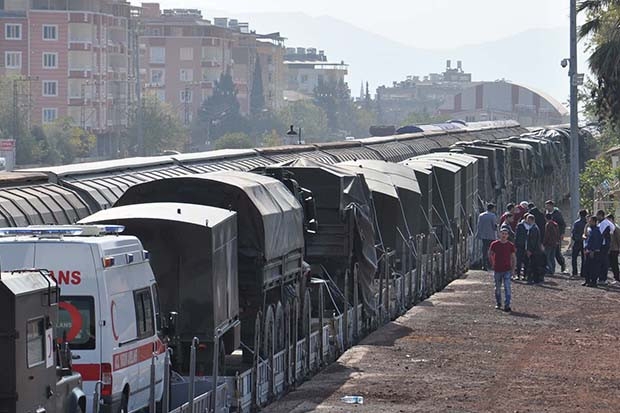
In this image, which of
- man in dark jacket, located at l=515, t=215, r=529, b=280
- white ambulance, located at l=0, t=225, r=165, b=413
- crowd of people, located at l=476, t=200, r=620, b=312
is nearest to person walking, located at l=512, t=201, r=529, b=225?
crowd of people, located at l=476, t=200, r=620, b=312

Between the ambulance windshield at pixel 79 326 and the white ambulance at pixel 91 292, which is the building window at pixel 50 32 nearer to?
the white ambulance at pixel 91 292

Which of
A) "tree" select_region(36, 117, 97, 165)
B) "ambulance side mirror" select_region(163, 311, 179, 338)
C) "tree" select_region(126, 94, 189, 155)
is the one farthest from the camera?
"tree" select_region(126, 94, 189, 155)

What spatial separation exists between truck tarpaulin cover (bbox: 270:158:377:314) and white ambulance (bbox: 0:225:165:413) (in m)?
10.2

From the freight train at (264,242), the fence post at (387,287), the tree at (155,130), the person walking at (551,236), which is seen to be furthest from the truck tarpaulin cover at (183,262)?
the tree at (155,130)

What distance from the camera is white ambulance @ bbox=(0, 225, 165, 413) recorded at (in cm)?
1330

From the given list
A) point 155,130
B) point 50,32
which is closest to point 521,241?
point 155,130

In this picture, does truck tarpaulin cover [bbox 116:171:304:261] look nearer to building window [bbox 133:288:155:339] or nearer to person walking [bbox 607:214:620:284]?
building window [bbox 133:288:155:339]

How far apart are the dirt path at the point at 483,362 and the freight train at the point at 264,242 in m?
0.54

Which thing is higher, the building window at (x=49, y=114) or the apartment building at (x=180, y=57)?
the apartment building at (x=180, y=57)

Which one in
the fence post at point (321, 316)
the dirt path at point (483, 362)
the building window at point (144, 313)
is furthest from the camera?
the fence post at point (321, 316)

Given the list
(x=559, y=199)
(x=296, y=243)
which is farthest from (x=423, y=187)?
(x=559, y=199)

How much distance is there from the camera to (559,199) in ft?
237

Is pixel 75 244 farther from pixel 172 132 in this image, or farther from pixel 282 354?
pixel 172 132

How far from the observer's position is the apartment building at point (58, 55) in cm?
13112
